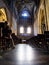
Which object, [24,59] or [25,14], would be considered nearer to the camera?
[24,59]

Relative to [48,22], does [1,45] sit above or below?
below

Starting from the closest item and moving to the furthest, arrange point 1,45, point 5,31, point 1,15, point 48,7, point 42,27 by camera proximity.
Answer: point 1,45
point 5,31
point 48,7
point 42,27
point 1,15

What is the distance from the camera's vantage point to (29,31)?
36.8m

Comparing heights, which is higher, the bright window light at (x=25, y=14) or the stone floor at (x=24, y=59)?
the bright window light at (x=25, y=14)

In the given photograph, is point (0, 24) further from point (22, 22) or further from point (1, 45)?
point (22, 22)

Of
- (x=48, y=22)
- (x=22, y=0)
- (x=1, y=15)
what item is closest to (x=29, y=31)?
(x=22, y=0)

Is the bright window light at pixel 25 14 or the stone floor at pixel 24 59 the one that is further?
the bright window light at pixel 25 14

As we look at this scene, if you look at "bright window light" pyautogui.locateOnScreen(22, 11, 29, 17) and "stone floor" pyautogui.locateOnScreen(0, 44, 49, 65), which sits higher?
"bright window light" pyautogui.locateOnScreen(22, 11, 29, 17)

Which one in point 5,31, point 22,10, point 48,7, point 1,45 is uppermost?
point 22,10

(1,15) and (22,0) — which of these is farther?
(22,0)

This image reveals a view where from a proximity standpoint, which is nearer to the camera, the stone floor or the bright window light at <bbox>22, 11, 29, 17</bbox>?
the stone floor

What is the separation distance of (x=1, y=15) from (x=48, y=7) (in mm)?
12829

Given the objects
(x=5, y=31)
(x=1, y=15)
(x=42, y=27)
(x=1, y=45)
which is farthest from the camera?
(x=1, y=15)

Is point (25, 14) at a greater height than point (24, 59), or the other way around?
point (25, 14)
